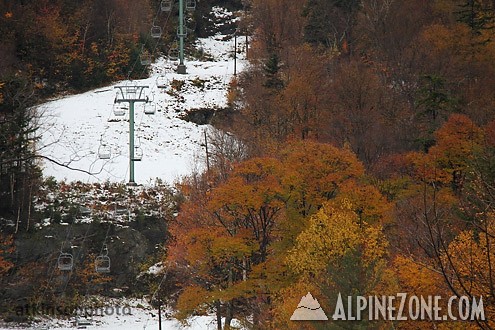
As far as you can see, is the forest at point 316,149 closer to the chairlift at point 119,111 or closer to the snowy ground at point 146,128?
the snowy ground at point 146,128

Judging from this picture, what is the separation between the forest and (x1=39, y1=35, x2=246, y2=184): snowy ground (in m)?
2.05

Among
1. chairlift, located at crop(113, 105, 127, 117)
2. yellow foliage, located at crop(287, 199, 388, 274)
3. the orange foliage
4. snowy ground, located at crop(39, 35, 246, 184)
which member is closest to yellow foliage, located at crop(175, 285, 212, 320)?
yellow foliage, located at crop(287, 199, 388, 274)

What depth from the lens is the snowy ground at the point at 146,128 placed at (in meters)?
36.0

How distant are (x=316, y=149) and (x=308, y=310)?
29.4 ft

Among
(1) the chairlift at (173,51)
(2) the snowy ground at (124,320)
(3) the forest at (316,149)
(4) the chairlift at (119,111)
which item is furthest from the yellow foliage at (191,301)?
(1) the chairlift at (173,51)

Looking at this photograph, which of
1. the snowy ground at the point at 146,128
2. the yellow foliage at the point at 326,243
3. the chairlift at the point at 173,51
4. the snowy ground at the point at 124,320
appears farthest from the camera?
the chairlift at the point at 173,51

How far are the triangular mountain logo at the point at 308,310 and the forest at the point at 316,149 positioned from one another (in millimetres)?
258

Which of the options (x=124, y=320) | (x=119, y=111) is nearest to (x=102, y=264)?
(x=124, y=320)

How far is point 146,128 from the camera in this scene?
40500 mm

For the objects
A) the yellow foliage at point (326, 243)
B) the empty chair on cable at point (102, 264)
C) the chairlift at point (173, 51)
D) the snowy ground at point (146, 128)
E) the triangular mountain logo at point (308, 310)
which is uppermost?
the chairlift at point (173, 51)

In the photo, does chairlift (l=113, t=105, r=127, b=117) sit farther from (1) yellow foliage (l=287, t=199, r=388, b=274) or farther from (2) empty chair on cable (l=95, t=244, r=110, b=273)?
(1) yellow foliage (l=287, t=199, r=388, b=274)

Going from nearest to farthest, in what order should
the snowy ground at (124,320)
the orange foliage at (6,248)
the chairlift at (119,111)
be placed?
1. the orange foliage at (6,248)
2. the snowy ground at (124,320)
3. the chairlift at (119,111)

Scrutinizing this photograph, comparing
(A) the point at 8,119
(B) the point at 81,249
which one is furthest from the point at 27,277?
(A) the point at 8,119

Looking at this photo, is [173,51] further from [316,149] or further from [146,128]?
[316,149]
